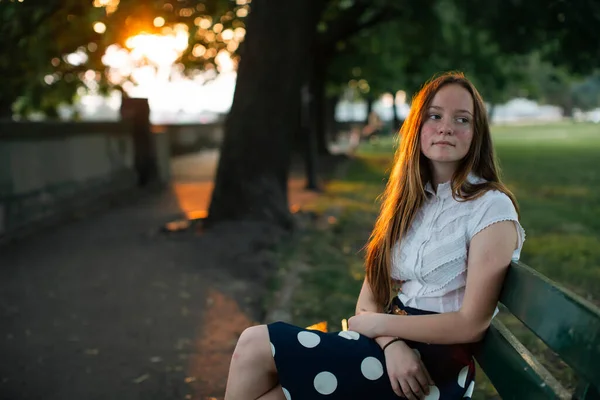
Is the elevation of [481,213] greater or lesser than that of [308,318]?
greater

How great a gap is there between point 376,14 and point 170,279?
50.7 ft

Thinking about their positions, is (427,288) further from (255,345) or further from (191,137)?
(191,137)

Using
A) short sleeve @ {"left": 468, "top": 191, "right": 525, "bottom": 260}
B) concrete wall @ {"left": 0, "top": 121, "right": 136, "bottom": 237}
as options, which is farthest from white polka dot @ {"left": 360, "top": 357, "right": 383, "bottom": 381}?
concrete wall @ {"left": 0, "top": 121, "right": 136, "bottom": 237}

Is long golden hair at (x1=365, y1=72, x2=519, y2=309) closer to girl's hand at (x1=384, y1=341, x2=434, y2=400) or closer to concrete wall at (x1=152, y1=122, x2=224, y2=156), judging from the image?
girl's hand at (x1=384, y1=341, x2=434, y2=400)

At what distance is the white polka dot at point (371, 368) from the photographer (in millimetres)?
2373

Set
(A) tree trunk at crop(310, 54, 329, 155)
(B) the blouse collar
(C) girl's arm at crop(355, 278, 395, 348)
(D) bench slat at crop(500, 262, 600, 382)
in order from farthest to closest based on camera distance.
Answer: (A) tree trunk at crop(310, 54, 329, 155) → (C) girl's arm at crop(355, 278, 395, 348) → (B) the blouse collar → (D) bench slat at crop(500, 262, 600, 382)

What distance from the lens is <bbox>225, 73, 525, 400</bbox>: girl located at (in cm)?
233

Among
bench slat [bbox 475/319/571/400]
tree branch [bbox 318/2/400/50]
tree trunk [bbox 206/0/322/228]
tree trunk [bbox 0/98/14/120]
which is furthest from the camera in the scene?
tree branch [bbox 318/2/400/50]

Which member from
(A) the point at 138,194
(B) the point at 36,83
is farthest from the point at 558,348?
(A) the point at 138,194

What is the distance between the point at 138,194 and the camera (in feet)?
46.7

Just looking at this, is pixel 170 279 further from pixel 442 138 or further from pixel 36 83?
pixel 36 83

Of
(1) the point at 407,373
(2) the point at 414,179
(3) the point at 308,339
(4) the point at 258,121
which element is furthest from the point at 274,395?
(4) the point at 258,121

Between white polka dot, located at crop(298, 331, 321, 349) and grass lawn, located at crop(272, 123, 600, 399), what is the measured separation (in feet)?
4.77

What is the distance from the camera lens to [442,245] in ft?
8.08
